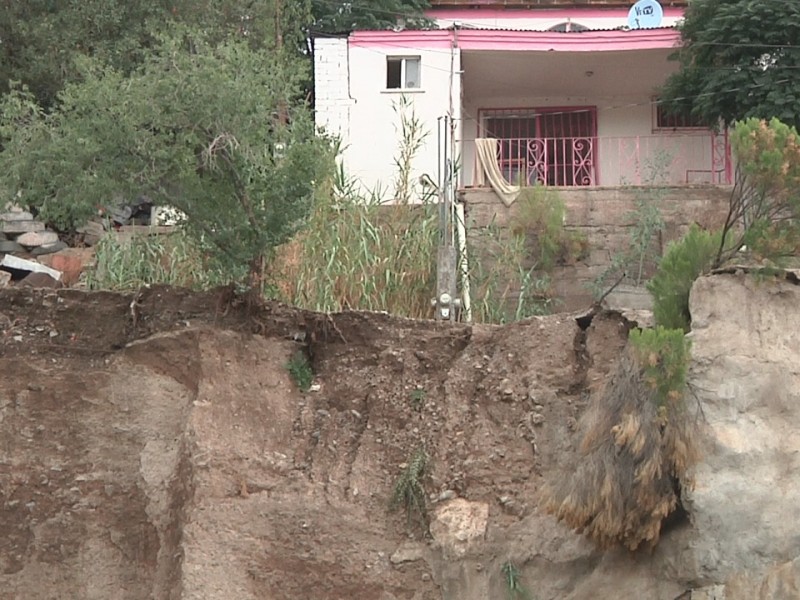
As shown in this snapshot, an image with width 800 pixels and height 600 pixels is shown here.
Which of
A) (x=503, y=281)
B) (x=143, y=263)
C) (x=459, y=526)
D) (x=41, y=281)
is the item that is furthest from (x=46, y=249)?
(x=459, y=526)

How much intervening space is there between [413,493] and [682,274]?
2.33m

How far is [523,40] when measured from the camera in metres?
14.5

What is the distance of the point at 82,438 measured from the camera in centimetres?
808

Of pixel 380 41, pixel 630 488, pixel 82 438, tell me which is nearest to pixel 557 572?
pixel 630 488

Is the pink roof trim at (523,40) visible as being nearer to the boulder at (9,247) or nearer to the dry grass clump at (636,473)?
the boulder at (9,247)

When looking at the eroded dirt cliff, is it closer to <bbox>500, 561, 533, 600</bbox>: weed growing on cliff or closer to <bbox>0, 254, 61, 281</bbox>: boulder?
<bbox>500, 561, 533, 600</bbox>: weed growing on cliff

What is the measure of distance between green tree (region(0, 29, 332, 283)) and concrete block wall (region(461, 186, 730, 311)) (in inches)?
171

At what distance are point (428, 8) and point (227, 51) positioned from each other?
34.3ft

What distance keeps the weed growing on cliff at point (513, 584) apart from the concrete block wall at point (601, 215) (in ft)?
17.7

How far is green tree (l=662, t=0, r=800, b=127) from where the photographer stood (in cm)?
1267

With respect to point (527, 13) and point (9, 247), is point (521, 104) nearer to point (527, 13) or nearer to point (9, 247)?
point (527, 13)

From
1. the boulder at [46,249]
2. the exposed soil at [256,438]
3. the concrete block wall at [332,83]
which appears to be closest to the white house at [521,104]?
the concrete block wall at [332,83]

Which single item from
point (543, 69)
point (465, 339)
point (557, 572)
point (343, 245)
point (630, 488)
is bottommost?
point (557, 572)

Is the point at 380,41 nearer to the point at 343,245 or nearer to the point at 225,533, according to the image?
the point at 343,245
